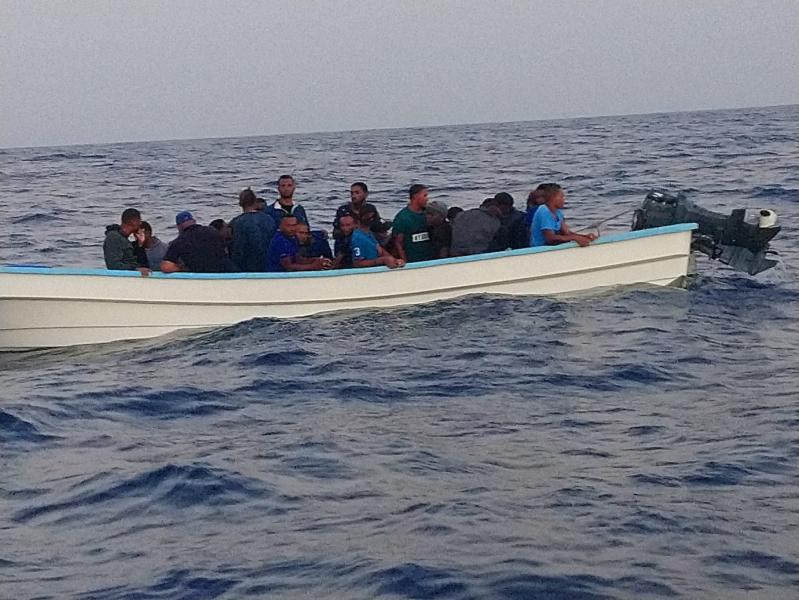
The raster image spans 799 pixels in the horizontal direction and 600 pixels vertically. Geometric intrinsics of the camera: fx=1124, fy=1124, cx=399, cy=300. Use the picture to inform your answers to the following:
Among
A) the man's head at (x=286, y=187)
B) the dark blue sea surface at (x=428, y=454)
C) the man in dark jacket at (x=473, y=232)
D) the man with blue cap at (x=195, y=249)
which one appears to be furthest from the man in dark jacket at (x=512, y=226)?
the man with blue cap at (x=195, y=249)

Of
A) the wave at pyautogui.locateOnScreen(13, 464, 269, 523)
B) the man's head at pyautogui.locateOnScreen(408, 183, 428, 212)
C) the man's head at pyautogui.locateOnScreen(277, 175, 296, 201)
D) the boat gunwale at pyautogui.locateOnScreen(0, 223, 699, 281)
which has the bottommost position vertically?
the wave at pyautogui.locateOnScreen(13, 464, 269, 523)

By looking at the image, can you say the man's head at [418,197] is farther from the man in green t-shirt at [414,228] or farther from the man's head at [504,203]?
the man's head at [504,203]

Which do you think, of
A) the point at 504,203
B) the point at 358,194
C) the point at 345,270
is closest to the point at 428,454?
the point at 345,270

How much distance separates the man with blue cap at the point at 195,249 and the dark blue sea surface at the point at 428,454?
72 cm

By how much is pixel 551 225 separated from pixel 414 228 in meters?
1.49

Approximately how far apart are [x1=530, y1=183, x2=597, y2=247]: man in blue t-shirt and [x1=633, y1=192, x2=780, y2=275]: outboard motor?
1.65 metres

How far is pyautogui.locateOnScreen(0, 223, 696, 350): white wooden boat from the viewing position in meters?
11.3

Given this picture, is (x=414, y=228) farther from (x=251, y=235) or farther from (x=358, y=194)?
(x=251, y=235)

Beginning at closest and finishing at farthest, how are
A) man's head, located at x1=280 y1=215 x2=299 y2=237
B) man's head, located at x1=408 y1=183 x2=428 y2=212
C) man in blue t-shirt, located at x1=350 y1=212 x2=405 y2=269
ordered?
man's head, located at x1=280 y1=215 x2=299 y2=237 < man in blue t-shirt, located at x1=350 y1=212 x2=405 y2=269 < man's head, located at x1=408 y1=183 x2=428 y2=212

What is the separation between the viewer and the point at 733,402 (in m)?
8.38

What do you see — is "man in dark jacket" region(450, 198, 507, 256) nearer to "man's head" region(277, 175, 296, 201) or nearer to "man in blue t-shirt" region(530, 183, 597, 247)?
"man in blue t-shirt" region(530, 183, 597, 247)

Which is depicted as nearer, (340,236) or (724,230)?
(340,236)

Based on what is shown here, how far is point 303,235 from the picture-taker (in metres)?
12.1

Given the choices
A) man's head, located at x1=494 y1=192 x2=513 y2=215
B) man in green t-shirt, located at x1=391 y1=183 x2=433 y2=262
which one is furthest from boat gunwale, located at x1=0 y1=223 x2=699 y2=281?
man's head, located at x1=494 y1=192 x2=513 y2=215
